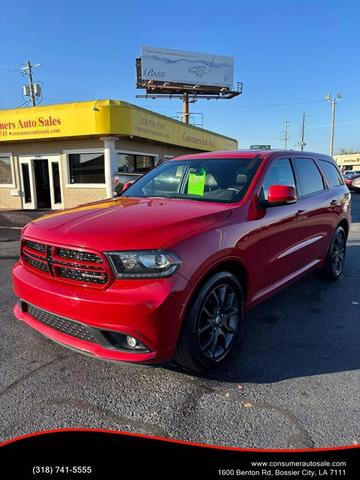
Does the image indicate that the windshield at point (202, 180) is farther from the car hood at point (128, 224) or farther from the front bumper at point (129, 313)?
the front bumper at point (129, 313)

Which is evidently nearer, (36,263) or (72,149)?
(36,263)

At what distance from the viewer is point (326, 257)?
520 cm

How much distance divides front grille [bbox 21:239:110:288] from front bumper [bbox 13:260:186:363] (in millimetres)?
72

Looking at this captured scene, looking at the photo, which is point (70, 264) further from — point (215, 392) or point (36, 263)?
point (215, 392)

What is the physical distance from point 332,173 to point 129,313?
14.4 feet

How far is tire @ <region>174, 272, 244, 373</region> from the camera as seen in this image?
2668 millimetres

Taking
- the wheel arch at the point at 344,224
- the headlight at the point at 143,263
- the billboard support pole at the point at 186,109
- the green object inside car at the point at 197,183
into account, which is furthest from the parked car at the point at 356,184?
the headlight at the point at 143,263

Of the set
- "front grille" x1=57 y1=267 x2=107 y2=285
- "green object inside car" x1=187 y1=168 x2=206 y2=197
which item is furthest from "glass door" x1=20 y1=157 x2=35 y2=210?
"front grille" x1=57 y1=267 x2=107 y2=285

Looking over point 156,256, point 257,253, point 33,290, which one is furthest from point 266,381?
point 33,290

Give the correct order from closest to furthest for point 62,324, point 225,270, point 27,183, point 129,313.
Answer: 1. point 129,313
2. point 62,324
3. point 225,270
4. point 27,183

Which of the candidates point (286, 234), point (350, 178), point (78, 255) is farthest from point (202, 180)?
point (350, 178)

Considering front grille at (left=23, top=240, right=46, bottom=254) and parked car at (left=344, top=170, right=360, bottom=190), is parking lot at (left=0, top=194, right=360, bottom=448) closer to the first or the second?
front grille at (left=23, top=240, right=46, bottom=254)

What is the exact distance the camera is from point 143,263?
96.1 inches

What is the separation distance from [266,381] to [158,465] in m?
1.16
